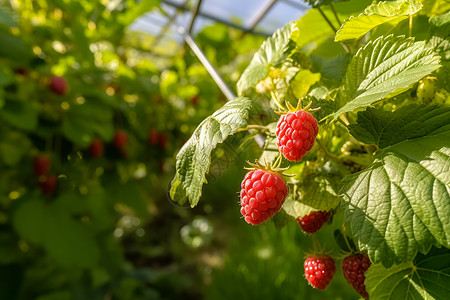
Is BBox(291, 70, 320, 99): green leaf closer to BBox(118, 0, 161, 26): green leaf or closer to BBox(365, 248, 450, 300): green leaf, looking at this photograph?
BBox(365, 248, 450, 300): green leaf

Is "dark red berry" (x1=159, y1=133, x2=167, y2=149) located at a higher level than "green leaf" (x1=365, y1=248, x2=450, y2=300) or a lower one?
lower

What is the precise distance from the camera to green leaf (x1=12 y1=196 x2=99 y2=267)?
1.59m

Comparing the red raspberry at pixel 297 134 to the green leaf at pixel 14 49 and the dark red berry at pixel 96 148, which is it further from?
the dark red berry at pixel 96 148

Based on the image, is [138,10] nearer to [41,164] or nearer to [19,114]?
[19,114]

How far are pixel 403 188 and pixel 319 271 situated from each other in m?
0.17

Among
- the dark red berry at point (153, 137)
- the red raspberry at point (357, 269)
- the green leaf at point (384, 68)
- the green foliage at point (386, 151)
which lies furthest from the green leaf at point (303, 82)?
the dark red berry at point (153, 137)

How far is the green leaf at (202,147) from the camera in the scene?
36 cm

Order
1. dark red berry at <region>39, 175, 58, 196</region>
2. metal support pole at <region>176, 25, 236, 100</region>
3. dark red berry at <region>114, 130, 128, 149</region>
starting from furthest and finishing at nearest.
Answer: dark red berry at <region>114, 130, 128, 149</region>
dark red berry at <region>39, 175, 58, 196</region>
metal support pole at <region>176, 25, 236, 100</region>

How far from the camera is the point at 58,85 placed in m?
1.50

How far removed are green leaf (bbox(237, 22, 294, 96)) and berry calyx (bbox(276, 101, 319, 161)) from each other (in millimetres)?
144

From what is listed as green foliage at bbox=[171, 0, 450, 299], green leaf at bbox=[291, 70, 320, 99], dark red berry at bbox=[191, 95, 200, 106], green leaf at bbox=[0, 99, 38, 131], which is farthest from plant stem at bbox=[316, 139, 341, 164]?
dark red berry at bbox=[191, 95, 200, 106]

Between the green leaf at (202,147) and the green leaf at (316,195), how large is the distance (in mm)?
122

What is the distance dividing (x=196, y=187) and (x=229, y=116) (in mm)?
80

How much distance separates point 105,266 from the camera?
7.76ft
